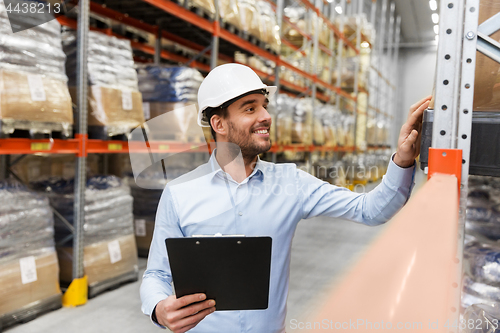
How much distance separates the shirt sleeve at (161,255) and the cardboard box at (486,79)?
103 centimetres

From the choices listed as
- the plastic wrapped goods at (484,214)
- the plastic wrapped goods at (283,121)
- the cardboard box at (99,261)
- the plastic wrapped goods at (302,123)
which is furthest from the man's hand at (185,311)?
the plastic wrapped goods at (302,123)

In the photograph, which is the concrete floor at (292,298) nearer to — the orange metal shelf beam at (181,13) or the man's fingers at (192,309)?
the man's fingers at (192,309)

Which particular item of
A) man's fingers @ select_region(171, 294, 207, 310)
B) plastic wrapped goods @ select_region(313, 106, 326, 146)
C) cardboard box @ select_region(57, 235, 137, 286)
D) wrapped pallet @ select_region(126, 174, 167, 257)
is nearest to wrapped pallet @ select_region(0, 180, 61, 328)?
cardboard box @ select_region(57, 235, 137, 286)

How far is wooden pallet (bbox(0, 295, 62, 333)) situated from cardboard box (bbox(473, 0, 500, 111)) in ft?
10.4

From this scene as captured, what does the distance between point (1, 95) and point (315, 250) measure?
152 inches

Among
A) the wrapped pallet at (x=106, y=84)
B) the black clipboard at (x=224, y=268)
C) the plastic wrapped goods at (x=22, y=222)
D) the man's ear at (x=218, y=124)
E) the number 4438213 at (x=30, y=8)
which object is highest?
the number 4438213 at (x=30, y=8)

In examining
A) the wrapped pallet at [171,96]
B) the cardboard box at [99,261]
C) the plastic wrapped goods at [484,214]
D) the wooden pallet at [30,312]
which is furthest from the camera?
the wrapped pallet at [171,96]

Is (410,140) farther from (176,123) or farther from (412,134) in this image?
(176,123)

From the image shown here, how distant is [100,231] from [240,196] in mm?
2574

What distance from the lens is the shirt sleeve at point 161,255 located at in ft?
4.86

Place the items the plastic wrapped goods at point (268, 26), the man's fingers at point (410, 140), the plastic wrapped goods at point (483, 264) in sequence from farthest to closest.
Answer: the plastic wrapped goods at point (268, 26), the plastic wrapped goods at point (483, 264), the man's fingers at point (410, 140)

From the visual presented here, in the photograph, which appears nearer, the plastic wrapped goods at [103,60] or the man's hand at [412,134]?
the man's hand at [412,134]

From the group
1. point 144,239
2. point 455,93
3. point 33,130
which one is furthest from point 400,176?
point 144,239

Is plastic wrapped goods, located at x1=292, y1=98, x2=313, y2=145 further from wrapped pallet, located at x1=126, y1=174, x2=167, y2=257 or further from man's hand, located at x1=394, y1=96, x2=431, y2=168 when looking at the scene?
man's hand, located at x1=394, y1=96, x2=431, y2=168
